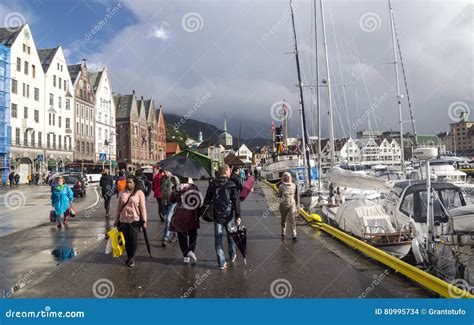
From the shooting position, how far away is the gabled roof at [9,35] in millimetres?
46094

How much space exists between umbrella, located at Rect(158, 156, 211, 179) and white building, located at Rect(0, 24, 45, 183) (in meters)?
41.0

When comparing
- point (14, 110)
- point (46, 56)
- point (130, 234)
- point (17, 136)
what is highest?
point (46, 56)

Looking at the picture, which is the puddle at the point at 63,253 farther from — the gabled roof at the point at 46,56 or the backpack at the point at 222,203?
the gabled roof at the point at 46,56

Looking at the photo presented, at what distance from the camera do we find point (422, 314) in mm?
5484

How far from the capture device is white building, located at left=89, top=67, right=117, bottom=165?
69875 mm

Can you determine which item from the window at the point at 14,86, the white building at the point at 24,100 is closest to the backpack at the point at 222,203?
the white building at the point at 24,100

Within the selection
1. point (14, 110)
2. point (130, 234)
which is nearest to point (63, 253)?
point (130, 234)

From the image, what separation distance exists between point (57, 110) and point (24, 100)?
8072 millimetres

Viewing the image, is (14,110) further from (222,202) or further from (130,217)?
(222,202)

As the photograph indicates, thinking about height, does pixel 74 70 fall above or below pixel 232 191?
above

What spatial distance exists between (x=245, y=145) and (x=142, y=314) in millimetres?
189107

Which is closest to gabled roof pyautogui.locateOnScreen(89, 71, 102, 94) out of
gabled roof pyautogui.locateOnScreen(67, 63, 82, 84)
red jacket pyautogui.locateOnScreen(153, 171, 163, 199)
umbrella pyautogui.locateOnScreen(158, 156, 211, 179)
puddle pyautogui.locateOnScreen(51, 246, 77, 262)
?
gabled roof pyautogui.locateOnScreen(67, 63, 82, 84)

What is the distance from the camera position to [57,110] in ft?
184

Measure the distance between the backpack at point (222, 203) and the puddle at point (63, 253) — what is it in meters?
3.69
